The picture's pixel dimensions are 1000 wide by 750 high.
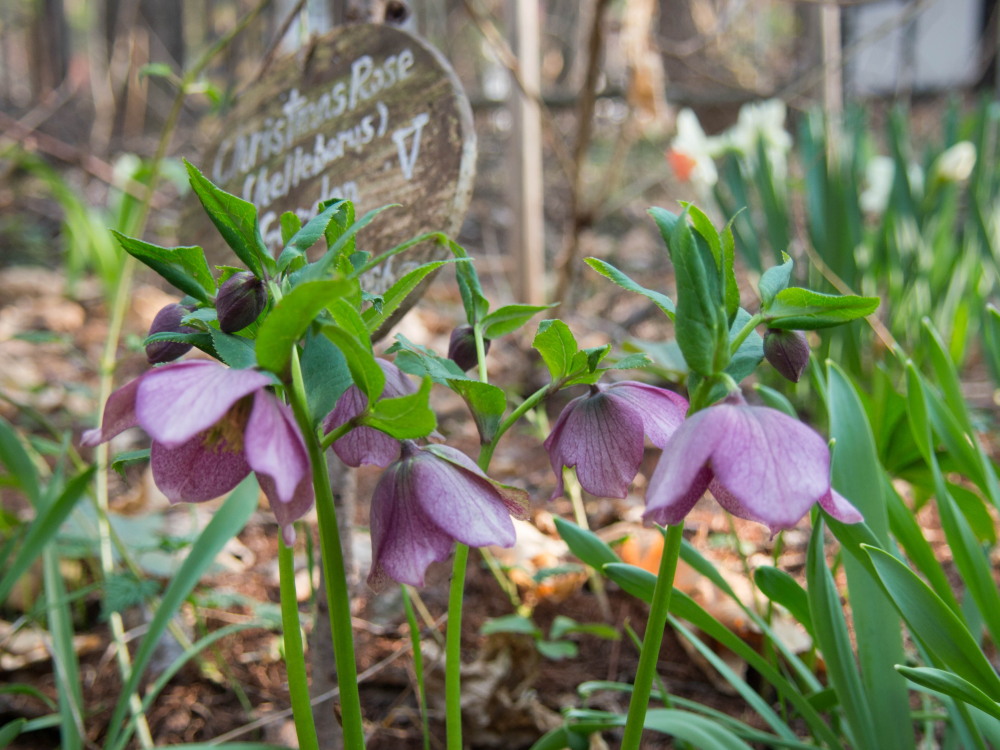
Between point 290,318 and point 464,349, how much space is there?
0.20 metres

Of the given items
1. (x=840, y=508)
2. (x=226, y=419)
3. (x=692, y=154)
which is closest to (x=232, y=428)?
(x=226, y=419)

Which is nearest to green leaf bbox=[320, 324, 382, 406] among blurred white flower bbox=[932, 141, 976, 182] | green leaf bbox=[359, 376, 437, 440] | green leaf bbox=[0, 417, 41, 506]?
green leaf bbox=[359, 376, 437, 440]

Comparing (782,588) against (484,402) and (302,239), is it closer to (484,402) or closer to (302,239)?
(484,402)

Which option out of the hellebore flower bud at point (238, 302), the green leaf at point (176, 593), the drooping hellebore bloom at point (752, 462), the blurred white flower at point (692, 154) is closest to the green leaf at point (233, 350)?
the hellebore flower bud at point (238, 302)

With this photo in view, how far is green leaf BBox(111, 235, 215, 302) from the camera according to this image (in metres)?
0.48

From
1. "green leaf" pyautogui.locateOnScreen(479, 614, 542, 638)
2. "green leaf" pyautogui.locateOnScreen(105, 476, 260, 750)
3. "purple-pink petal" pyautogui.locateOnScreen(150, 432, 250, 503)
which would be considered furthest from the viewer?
"green leaf" pyautogui.locateOnScreen(479, 614, 542, 638)

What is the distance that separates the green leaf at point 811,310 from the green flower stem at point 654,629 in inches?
5.0

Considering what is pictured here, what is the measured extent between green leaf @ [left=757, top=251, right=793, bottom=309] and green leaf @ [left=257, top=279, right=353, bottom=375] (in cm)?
A: 23

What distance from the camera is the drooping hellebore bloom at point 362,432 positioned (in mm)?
562

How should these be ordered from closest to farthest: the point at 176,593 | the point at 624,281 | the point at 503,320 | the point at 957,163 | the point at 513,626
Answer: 1. the point at 624,281
2. the point at 503,320
3. the point at 176,593
4. the point at 513,626
5. the point at 957,163

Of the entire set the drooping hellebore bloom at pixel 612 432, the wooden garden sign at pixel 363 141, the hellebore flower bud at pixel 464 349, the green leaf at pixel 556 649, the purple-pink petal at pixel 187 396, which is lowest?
the green leaf at pixel 556 649

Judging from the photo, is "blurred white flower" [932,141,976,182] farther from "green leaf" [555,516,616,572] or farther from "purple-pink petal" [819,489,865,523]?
"purple-pink petal" [819,489,865,523]

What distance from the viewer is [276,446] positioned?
409 millimetres

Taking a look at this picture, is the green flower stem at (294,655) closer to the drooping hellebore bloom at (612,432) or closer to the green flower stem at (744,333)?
the drooping hellebore bloom at (612,432)
